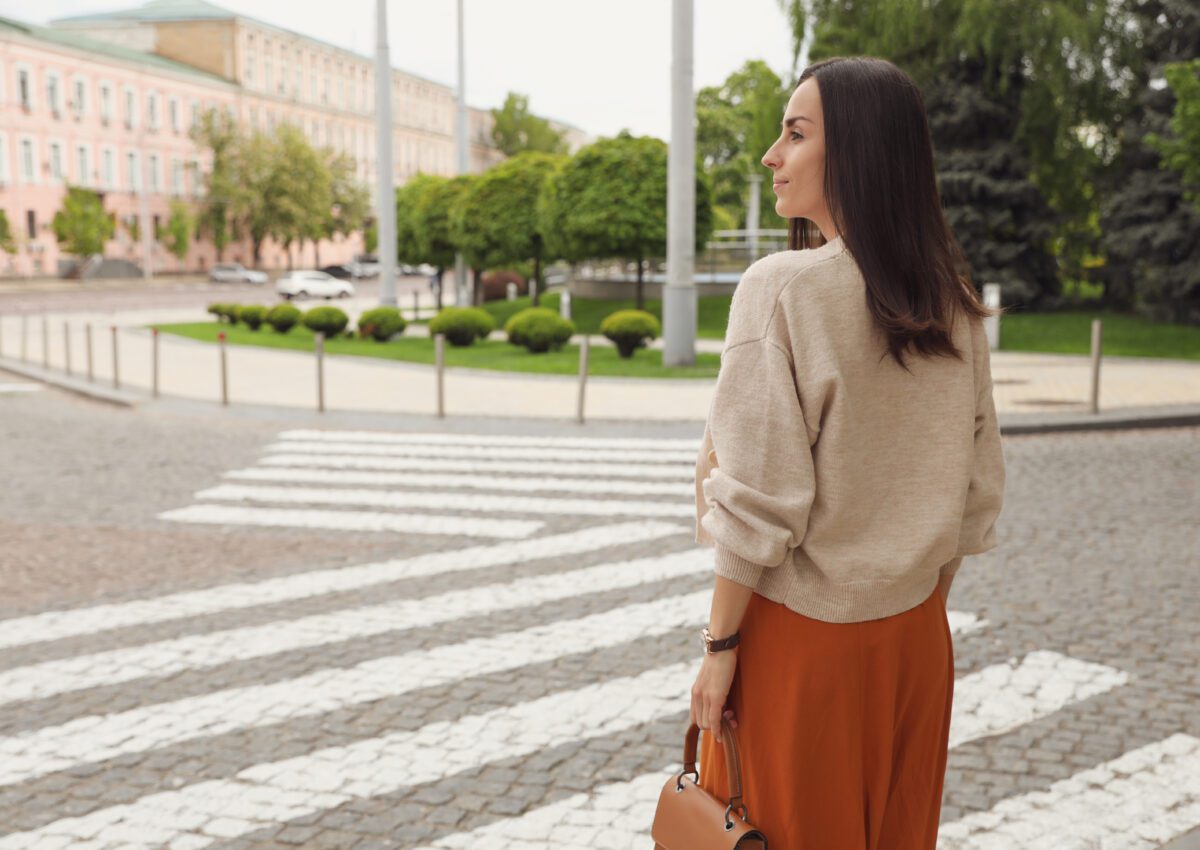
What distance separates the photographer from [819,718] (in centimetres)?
212

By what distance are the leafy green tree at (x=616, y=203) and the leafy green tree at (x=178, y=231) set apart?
148 ft

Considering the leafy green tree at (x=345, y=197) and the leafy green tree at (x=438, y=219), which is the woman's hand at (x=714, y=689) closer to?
the leafy green tree at (x=438, y=219)

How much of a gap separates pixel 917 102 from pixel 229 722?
3609 millimetres

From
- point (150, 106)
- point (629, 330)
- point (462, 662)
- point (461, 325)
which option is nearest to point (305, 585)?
point (462, 662)

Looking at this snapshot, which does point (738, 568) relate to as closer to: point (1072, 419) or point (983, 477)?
point (983, 477)

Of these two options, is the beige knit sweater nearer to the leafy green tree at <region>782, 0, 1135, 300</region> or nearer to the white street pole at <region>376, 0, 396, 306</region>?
the leafy green tree at <region>782, 0, 1135, 300</region>

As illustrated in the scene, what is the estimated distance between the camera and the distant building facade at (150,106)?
60.4 m

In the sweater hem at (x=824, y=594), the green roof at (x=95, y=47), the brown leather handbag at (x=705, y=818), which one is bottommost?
the brown leather handbag at (x=705, y=818)

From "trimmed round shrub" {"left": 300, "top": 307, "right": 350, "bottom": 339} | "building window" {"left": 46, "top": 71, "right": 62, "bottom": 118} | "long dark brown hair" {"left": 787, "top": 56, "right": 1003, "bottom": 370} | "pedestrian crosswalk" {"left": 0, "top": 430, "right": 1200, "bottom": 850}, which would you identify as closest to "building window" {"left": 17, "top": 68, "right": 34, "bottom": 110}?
"building window" {"left": 46, "top": 71, "right": 62, "bottom": 118}

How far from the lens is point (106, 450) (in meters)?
11.8

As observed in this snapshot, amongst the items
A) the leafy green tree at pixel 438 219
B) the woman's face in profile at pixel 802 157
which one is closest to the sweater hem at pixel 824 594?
the woman's face in profile at pixel 802 157

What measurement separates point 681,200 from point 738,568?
52.7ft

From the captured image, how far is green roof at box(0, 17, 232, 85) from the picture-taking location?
6188 centimetres

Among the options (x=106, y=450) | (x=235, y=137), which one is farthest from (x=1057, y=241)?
(x=235, y=137)
